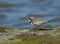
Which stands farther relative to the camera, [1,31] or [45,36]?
[1,31]

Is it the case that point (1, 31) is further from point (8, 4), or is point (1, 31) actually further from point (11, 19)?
point (8, 4)

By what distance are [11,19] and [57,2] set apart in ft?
23.3

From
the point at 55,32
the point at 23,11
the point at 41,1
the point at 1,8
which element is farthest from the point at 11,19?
the point at 55,32

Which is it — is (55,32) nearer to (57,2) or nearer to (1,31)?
(1,31)

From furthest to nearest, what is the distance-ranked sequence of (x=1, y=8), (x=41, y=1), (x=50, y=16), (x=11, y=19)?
(x=41, y=1)
(x=1, y=8)
(x=50, y=16)
(x=11, y=19)

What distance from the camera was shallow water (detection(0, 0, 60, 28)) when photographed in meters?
24.9

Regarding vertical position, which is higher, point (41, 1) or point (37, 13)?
point (41, 1)

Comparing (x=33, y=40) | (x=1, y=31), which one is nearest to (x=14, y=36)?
(x=33, y=40)

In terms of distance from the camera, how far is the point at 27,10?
90.9 feet

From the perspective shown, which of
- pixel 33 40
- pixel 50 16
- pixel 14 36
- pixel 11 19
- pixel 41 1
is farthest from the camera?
pixel 41 1

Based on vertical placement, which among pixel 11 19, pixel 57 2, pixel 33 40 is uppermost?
pixel 57 2

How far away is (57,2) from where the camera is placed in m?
30.4

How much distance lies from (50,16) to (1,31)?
39.3ft

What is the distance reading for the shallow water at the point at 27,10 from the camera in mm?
24859
